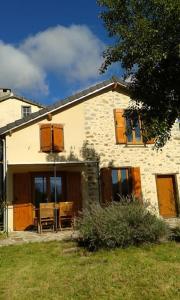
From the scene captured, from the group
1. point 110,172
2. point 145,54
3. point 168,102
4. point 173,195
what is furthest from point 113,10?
point 173,195

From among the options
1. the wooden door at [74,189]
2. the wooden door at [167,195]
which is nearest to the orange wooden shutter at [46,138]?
the wooden door at [74,189]

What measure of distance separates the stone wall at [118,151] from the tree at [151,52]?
15.6 ft

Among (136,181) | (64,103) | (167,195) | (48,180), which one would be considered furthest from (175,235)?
(64,103)

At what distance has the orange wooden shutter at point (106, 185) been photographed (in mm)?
14539

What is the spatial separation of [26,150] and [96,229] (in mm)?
6013

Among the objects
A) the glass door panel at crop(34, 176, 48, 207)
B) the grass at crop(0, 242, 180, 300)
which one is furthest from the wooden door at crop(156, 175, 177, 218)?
the grass at crop(0, 242, 180, 300)

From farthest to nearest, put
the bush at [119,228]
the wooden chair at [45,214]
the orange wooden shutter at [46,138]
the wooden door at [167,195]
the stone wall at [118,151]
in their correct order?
the wooden door at [167,195] < the stone wall at [118,151] < the orange wooden shutter at [46,138] < the wooden chair at [45,214] < the bush at [119,228]

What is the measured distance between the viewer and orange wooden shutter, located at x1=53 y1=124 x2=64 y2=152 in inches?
562

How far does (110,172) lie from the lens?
14.9 metres

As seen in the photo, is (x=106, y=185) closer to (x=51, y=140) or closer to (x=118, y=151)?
(x=118, y=151)

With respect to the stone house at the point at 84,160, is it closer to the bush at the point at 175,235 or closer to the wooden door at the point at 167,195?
the wooden door at the point at 167,195

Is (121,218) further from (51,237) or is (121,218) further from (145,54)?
(145,54)

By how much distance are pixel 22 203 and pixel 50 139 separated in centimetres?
288

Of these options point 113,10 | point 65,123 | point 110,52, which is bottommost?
point 65,123
